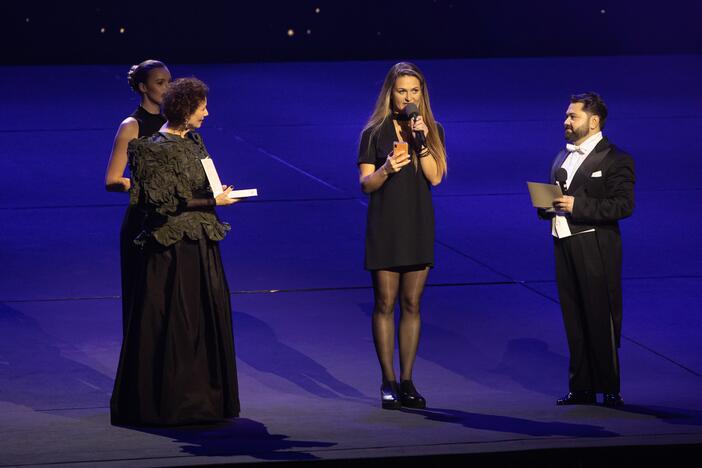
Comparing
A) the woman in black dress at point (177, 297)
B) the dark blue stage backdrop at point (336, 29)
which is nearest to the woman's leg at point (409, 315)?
the woman in black dress at point (177, 297)

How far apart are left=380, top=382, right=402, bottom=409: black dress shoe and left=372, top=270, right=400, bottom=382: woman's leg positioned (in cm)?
3

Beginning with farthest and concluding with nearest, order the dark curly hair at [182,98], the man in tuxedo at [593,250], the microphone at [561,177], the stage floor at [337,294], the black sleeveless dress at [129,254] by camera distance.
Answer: the microphone at [561,177], the man in tuxedo at [593,250], the black sleeveless dress at [129,254], the dark curly hair at [182,98], the stage floor at [337,294]

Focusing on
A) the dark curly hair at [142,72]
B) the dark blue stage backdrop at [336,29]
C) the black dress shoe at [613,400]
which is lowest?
the black dress shoe at [613,400]

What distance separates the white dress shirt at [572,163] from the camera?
719 cm

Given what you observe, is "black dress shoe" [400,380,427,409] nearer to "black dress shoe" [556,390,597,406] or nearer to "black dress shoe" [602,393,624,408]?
"black dress shoe" [556,390,597,406]

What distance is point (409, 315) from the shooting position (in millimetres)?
7266

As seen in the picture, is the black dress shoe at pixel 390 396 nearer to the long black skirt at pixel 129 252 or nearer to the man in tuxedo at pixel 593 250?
the man in tuxedo at pixel 593 250

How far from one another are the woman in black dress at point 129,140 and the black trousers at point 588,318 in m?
2.33

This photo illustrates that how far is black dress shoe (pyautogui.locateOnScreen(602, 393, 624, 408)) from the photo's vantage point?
7090 millimetres

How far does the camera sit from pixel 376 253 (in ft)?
23.4

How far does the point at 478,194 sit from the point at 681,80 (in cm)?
1087

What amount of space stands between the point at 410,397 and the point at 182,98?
2.03 meters

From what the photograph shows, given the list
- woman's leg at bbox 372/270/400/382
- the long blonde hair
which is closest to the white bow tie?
the long blonde hair

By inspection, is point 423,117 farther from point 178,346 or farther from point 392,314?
point 178,346
